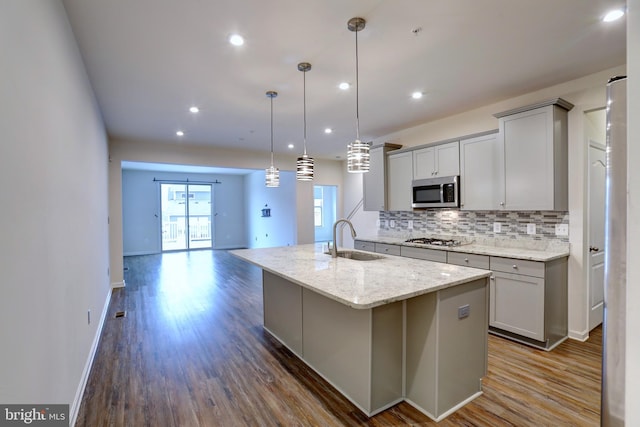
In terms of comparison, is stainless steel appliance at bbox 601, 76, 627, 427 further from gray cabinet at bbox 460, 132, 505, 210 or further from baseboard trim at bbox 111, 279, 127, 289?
baseboard trim at bbox 111, 279, 127, 289

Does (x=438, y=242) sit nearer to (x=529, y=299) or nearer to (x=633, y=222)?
(x=529, y=299)

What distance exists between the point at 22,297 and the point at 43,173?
0.66 metres

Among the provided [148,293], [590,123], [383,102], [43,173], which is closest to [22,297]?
[43,173]

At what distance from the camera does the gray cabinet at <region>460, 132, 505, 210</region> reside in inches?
138

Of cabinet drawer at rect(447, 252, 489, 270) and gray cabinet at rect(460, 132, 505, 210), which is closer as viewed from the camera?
cabinet drawer at rect(447, 252, 489, 270)

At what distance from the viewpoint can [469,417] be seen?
1985 millimetres

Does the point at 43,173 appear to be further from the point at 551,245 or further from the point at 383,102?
the point at 551,245

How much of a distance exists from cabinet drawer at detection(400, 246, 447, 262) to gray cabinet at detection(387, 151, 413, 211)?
2.36 ft

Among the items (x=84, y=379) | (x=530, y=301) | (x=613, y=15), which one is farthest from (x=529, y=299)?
(x=84, y=379)

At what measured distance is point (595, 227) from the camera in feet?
10.7

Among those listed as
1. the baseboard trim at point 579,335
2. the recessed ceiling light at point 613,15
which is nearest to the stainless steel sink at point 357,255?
the baseboard trim at point 579,335

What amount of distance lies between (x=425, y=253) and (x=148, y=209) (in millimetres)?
8689

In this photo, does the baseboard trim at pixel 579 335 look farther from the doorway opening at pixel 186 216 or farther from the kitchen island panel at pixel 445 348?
the doorway opening at pixel 186 216

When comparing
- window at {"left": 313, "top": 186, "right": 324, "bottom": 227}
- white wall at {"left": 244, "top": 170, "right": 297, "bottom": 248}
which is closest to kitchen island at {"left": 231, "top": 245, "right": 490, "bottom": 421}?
white wall at {"left": 244, "top": 170, "right": 297, "bottom": 248}
